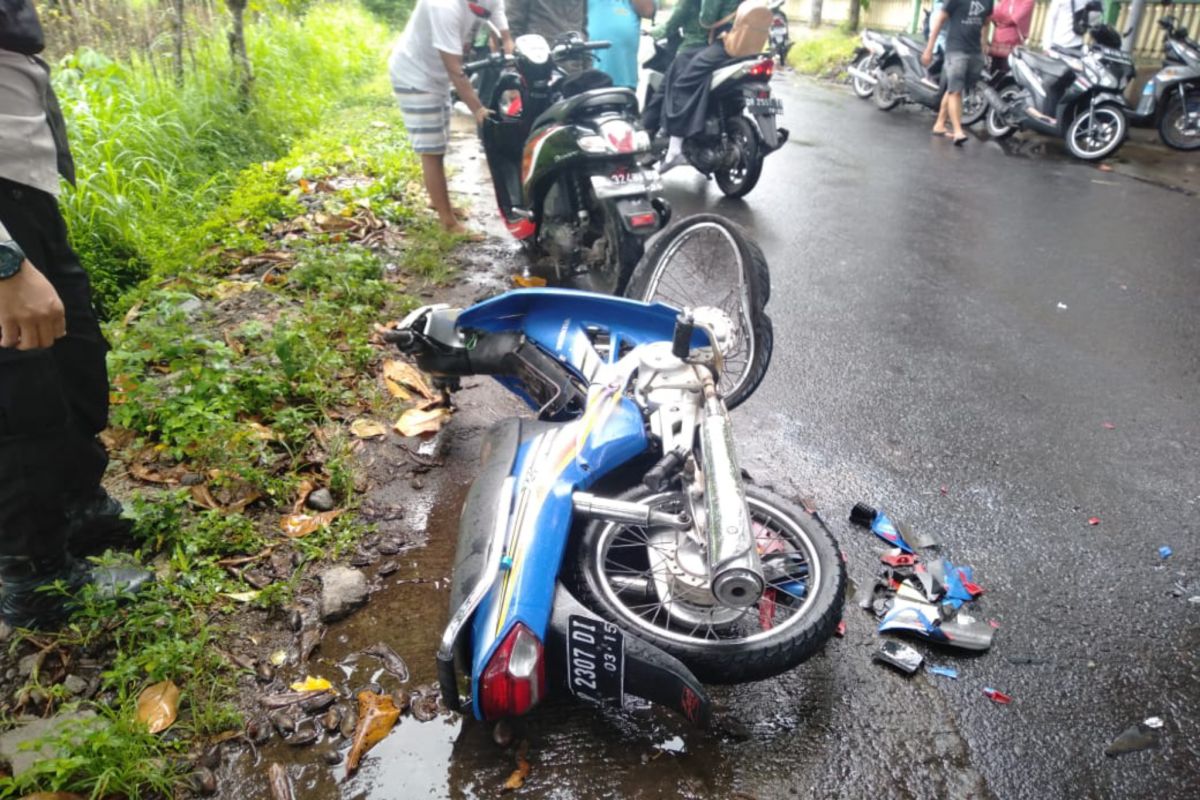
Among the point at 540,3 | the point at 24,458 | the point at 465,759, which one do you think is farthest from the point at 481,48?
the point at 465,759

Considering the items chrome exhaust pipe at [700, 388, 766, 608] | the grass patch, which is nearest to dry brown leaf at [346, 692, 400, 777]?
chrome exhaust pipe at [700, 388, 766, 608]

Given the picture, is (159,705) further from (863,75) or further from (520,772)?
(863,75)

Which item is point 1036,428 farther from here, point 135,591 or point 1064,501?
point 135,591

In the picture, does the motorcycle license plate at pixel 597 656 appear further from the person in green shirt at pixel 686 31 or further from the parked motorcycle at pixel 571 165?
the person in green shirt at pixel 686 31

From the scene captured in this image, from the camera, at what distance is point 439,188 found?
550cm

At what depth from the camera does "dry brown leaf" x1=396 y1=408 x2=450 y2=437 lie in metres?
3.44

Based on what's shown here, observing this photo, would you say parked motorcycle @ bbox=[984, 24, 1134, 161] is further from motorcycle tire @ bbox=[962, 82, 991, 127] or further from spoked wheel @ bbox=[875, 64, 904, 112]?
spoked wheel @ bbox=[875, 64, 904, 112]

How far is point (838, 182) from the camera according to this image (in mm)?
7430

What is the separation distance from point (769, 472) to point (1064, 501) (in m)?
1.10

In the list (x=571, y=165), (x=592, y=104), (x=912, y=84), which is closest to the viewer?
(x=592, y=104)

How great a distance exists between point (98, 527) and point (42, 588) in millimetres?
351

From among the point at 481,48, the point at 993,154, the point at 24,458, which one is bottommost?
the point at 993,154

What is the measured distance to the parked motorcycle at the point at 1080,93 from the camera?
26.3ft

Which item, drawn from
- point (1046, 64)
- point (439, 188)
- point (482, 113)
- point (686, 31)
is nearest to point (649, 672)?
point (482, 113)
